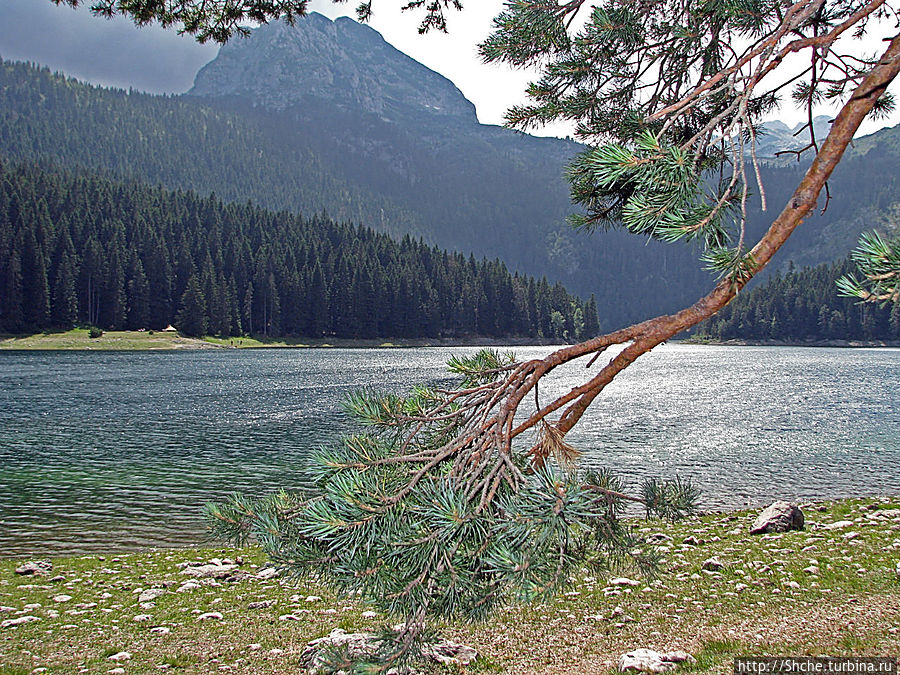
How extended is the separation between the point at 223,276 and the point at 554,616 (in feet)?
419

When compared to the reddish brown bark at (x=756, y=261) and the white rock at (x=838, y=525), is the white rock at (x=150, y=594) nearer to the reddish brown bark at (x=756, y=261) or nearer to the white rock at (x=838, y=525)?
the reddish brown bark at (x=756, y=261)

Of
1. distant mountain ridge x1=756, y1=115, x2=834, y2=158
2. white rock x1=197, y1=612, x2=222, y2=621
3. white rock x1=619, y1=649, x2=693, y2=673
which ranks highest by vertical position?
distant mountain ridge x1=756, y1=115, x2=834, y2=158

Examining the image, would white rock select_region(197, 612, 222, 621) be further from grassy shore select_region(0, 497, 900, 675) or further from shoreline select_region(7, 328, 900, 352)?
shoreline select_region(7, 328, 900, 352)

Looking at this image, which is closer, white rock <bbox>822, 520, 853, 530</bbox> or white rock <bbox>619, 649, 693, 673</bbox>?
white rock <bbox>619, 649, 693, 673</bbox>

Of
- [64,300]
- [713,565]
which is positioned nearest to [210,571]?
[713,565]

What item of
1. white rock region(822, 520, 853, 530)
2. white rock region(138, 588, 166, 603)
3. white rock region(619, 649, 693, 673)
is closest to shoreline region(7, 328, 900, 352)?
white rock region(822, 520, 853, 530)

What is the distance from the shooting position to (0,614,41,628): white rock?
836 centimetres

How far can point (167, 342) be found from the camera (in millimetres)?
104312

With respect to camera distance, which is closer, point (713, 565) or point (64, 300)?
point (713, 565)

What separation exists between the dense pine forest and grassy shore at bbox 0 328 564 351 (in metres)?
64.5

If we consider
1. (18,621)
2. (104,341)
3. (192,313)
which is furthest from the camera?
(192,313)

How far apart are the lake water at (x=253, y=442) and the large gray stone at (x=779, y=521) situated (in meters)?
4.17

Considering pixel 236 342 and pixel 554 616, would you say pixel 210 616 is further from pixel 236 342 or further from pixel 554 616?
pixel 236 342

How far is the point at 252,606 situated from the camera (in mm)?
9242
